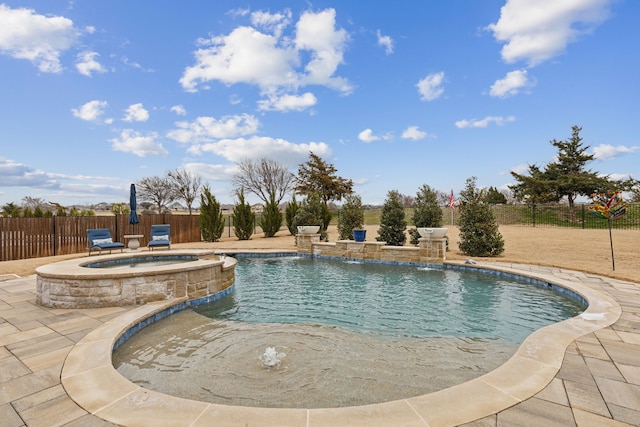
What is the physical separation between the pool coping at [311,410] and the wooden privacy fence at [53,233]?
35.8 feet

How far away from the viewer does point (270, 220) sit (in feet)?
58.7

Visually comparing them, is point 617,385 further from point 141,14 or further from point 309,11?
point 141,14

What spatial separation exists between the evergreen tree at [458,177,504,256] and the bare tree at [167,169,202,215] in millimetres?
30631

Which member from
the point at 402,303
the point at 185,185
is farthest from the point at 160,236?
the point at 185,185

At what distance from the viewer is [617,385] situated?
7.25ft

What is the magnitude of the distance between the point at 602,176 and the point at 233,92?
2580cm

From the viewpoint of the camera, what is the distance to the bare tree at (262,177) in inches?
1273

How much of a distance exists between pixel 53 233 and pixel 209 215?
6.20m

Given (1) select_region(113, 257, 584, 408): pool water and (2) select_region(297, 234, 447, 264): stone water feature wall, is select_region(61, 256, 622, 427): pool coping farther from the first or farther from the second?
(2) select_region(297, 234, 447, 264): stone water feature wall

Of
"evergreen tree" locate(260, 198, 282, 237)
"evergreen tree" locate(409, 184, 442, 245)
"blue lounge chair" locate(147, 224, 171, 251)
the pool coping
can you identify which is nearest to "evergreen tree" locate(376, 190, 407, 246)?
"evergreen tree" locate(409, 184, 442, 245)

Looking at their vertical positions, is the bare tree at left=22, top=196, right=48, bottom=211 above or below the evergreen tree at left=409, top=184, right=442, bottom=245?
above

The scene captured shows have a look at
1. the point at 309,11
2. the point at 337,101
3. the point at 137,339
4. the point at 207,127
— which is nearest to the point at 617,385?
the point at 137,339

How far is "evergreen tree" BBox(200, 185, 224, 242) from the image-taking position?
1576 centimetres

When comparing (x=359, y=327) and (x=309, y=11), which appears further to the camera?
(x=309, y=11)
